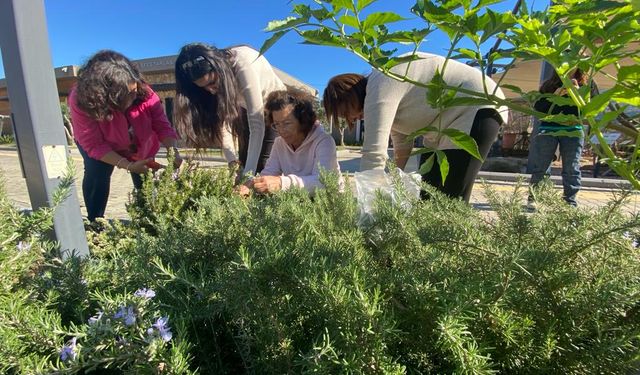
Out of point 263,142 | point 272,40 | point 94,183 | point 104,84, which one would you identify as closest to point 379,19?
point 272,40

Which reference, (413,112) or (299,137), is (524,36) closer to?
(413,112)

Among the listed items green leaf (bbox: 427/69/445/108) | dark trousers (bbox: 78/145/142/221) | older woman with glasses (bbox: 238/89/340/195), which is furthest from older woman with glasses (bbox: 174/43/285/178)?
green leaf (bbox: 427/69/445/108)

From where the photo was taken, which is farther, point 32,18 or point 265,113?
point 265,113

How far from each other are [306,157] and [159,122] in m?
1.13

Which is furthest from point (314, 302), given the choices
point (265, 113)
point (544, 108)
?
point (544, 108)

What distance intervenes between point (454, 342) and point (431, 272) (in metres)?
0.20

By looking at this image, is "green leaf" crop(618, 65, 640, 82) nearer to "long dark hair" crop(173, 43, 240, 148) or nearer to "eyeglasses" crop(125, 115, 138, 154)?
"long dark hair" crop(173, 43, 240, 148)

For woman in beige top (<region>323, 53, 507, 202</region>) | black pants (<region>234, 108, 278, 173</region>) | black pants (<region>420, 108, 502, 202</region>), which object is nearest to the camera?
woman in beige top (<region>323, 53, 507, 202</region>)

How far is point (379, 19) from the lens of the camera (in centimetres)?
58

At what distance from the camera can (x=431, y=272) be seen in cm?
69

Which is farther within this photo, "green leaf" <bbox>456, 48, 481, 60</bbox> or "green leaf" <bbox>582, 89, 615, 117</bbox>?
"green leaf" <bbox>456, 48, 481, 60</bbox>

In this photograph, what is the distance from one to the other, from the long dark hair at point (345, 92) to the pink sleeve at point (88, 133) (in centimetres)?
154

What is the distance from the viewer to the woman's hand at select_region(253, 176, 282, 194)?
6.44 ft

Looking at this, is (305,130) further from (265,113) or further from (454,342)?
(454,342)
